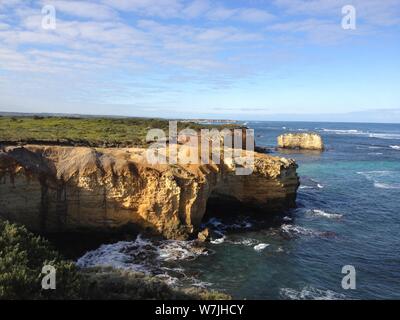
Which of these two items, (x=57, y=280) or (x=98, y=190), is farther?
(x=98, y=190)

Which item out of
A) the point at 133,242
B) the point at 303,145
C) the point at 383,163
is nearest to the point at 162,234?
the point at 133,242

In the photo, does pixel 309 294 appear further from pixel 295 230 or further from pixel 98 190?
pixel 98 190

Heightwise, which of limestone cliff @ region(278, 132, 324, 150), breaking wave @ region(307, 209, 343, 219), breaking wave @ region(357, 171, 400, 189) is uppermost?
limestone cliff @ region(278, 132, 324, 150)

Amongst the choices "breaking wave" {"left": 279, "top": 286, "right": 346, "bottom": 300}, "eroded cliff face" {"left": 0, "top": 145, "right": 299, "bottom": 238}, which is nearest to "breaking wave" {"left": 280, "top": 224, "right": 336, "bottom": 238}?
"eroded cliff face" {"left": 0, "top": 145, "right": 299, "bottom": 238}

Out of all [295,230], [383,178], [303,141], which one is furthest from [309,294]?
[303,141]

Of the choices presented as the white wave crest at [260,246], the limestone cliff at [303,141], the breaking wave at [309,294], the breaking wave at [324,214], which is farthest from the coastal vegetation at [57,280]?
the limestone cliff at [303,141]

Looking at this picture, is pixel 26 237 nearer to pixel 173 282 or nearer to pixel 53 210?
pixel 173 282

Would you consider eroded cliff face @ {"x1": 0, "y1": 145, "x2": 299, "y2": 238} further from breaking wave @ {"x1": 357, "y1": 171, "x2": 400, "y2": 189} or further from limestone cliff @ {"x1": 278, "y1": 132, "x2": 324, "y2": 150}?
limestone cliff @ {"x1": 278, "y1": 132, "x2": 324, "y2": 150}
